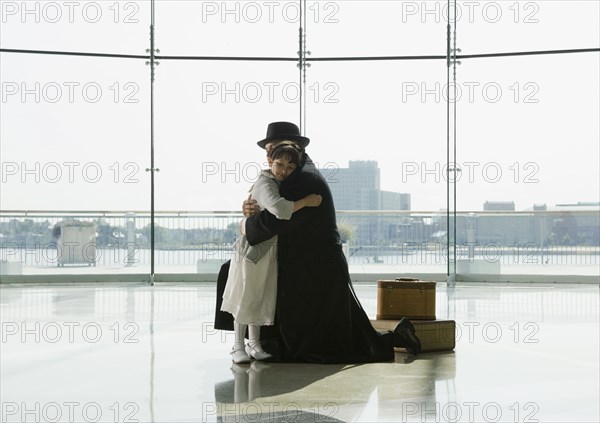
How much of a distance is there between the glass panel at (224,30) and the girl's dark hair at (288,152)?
224 inches

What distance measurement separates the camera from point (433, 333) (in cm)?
508

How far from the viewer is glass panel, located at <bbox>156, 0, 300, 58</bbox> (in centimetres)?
1033

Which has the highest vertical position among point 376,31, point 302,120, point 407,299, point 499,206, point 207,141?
point 376,31

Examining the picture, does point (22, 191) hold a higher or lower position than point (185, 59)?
lower

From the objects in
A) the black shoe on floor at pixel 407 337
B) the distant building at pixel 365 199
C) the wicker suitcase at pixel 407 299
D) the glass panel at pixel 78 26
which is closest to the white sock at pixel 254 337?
the black shoe on floor at pixel 407 337

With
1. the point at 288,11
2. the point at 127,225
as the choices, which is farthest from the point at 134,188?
the point at 288,11

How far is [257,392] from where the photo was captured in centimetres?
376

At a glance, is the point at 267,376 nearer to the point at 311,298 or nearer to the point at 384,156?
the point at 311,298

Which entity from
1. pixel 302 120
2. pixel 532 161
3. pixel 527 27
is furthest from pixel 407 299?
pixel 527 27

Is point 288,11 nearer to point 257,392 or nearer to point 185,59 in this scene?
point 185,59

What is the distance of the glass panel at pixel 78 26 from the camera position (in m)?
10.3

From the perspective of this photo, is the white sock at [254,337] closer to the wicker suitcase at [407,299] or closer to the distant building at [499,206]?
the wicker suitcase at [407,299]

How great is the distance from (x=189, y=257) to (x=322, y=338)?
6376 millimetres

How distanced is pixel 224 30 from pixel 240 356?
668 centimetres
